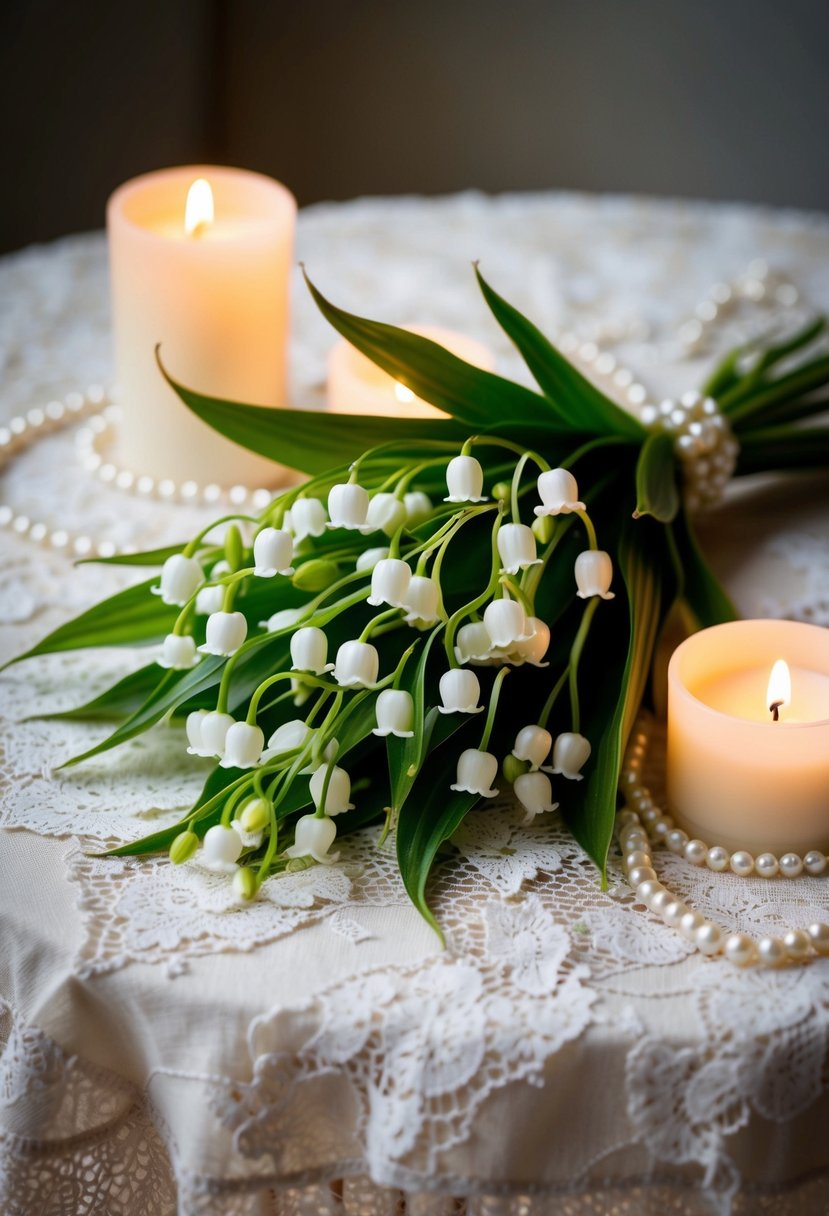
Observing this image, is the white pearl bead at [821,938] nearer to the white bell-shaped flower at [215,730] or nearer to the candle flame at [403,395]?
the white bell-shaped flower at [215,730]

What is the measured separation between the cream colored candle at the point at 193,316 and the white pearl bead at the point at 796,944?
1.62 feet

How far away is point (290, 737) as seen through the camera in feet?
1.86

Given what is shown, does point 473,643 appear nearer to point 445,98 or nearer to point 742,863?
point 742,863

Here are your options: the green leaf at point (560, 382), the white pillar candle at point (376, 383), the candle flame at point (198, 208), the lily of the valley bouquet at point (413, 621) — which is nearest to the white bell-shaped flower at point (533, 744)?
the lily of the valley bouquet at point (413, 621)

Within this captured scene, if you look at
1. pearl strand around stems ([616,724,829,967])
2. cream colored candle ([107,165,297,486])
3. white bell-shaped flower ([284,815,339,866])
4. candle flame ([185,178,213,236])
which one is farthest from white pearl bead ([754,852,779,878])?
candle flame ([185,178,213,236])

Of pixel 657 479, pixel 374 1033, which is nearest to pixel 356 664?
pixel 374 1033

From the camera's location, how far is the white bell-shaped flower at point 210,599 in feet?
1.97

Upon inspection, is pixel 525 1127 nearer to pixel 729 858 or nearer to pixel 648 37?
pixel 729 858

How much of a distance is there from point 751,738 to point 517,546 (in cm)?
14

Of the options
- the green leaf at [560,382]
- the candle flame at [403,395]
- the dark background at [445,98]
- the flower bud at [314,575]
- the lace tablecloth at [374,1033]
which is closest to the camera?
the lace tablecloth at [374,1033]

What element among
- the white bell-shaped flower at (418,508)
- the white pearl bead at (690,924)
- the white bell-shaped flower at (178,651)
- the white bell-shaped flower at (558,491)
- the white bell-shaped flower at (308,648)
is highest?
the white bell-shaped flower at (558,491)

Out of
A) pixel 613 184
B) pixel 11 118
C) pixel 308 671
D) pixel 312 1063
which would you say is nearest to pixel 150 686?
pixel 308 671

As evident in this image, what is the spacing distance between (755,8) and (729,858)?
5.95 feet

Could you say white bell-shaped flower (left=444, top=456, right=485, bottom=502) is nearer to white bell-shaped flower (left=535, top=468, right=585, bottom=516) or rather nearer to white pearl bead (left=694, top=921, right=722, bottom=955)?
white bell-shaped flower (left=535, top=468, right=585, bottom=516)
